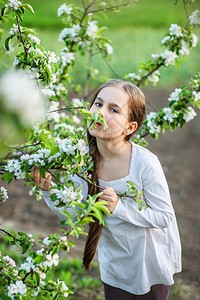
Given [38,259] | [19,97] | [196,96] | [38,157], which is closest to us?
[19,97]

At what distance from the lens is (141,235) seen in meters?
1.30

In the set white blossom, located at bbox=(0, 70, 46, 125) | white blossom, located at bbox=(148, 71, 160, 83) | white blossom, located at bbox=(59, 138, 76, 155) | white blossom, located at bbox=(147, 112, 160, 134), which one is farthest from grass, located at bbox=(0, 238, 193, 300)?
white blossom, located at bbox=(0, 70, 46, 125)

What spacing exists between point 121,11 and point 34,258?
3.92ft

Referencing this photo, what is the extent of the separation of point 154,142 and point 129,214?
3.55 meters

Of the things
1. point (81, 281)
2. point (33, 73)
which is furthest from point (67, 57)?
point (81, 281)

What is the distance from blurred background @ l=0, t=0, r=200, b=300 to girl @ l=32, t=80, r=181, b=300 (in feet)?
1.06

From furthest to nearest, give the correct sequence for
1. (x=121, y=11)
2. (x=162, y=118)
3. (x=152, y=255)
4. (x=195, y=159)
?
(x=195, y=159), (x=121, y=11), (x=162, y=118), (x=152, y=255)

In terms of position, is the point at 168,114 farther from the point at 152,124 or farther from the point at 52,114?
the point at 52,114

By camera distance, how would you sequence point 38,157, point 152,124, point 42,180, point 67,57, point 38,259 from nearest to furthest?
point 38,259 < point 38,157 < point 42,180 < point 152,124 < point 67,57

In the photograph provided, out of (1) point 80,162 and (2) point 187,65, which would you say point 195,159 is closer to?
(2) point 187,65

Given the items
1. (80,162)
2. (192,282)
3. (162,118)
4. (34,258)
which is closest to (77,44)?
(162,118)

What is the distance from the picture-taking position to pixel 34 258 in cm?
97

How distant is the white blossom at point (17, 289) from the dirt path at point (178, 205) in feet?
5.17

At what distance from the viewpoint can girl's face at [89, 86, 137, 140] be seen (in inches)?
46.9
